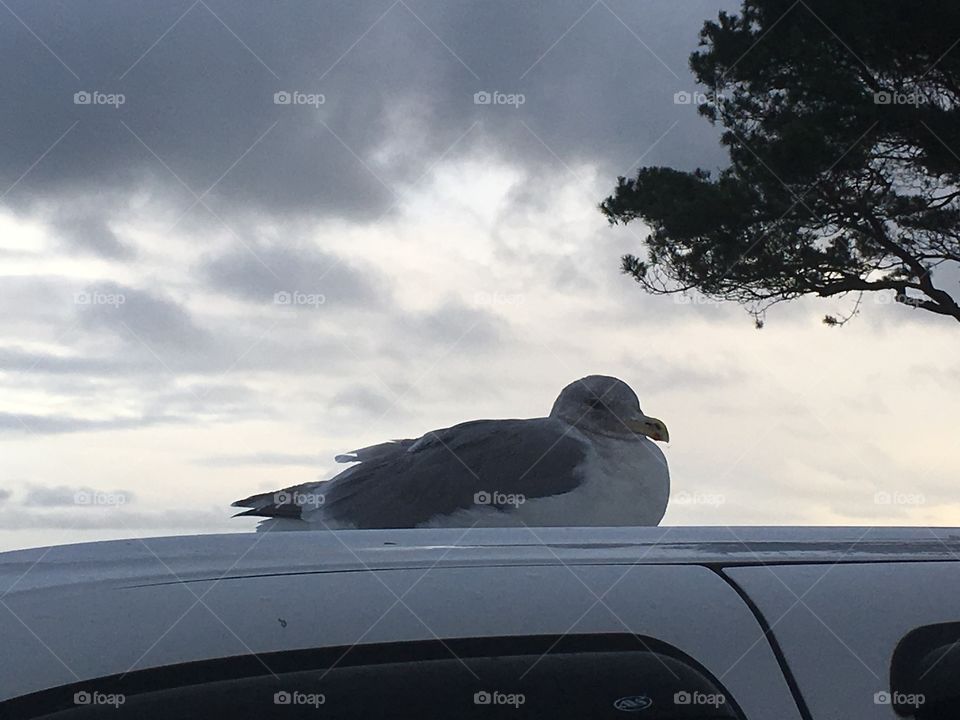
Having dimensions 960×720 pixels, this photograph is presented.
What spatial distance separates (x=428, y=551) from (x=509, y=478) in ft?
18.3

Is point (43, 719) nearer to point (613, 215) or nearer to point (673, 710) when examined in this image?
point (673, 710)

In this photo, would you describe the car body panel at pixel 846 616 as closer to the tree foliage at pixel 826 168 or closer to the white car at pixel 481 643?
the white car at pixel 481 643

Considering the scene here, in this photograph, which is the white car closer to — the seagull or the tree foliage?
the seagull

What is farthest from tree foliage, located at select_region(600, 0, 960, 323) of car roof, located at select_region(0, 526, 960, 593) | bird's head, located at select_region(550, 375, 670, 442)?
car roof, located at select_region(0, 526, 960, 593)

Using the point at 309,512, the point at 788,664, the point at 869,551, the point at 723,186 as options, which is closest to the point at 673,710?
the point at 788,664

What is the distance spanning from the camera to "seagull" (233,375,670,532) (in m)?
7.09

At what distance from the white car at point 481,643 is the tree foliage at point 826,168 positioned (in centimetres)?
1402

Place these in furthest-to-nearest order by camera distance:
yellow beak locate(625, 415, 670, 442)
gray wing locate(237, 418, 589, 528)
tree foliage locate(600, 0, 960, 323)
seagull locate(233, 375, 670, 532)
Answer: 1. tree foliage locate(600, 0, 960, 323)
2. yellow beak locate(625, 415, 670, 442)
3. gray wing locate(237, 418, 589, 528)
4. seagull locate(233, 375, 670, 532)

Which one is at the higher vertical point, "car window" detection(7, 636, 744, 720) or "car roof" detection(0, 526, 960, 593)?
"car roof" detection(0, 526, 960, 593)

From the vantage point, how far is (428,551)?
74.0 inches

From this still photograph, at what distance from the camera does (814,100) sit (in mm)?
15492

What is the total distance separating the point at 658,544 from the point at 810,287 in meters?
14.4

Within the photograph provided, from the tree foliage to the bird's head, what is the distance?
7459 millimetres

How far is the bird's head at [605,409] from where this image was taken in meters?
8.13
